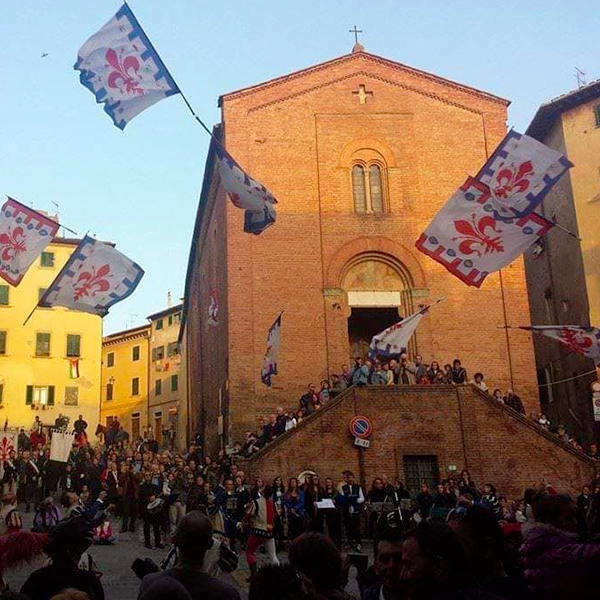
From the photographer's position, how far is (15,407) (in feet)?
157

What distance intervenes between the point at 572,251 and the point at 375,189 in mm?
9095

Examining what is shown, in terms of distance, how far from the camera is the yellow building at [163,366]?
222ft

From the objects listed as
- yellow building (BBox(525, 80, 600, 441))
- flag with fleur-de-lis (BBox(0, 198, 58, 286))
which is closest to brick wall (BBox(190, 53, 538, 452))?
yellow building (BBox(525, 80, 600, 441))

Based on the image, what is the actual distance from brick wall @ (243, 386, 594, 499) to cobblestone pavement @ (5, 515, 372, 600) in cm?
402

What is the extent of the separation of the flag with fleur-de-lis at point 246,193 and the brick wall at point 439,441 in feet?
26.4

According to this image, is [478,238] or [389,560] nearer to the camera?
[389,560]

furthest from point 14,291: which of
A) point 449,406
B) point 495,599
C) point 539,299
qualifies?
point 495,599

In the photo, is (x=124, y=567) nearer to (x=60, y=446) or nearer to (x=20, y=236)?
(x=20, y=236)

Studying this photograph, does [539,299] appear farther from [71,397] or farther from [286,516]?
[71,397]

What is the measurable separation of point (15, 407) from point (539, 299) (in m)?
29.0

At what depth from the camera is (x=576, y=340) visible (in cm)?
1881

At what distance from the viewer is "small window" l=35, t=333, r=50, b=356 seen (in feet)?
162

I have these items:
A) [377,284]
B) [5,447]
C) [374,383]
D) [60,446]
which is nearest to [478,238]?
[374,383]

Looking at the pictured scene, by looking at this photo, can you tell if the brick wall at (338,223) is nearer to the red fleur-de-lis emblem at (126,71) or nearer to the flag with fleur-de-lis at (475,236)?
the flag with fleur-de-lis at (475,236)
